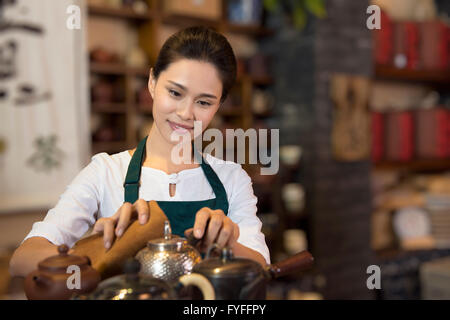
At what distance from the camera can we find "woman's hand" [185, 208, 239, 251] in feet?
2.60

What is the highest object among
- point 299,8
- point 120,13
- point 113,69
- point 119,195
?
point 299,8

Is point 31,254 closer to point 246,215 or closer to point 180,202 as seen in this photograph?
→ point 180,202

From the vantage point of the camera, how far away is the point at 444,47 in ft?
13.9

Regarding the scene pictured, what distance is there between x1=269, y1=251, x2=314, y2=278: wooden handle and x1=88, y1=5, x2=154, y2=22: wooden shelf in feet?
8.40

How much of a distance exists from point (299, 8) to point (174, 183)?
9.60 ft

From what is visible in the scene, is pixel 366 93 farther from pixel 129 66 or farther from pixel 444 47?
pixel 129 66

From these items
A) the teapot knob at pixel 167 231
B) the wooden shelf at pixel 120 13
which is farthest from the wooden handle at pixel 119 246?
the wooden shelf at pixel 120 13

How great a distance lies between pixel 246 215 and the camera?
90cm

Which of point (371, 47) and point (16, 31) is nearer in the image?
point (16, 31)

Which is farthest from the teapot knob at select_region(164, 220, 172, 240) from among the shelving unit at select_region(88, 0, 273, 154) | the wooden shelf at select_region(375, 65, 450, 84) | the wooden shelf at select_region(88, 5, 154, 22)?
the wooden shelf at select_region(375, 65, 450, 84)

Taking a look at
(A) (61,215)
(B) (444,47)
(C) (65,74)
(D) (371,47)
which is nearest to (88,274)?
(A) (61,215)

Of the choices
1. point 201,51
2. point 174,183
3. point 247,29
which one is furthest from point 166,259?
point 247,29

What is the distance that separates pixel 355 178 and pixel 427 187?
870mm

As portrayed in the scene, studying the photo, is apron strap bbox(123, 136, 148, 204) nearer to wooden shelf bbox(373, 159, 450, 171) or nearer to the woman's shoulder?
the woman's shoulder
